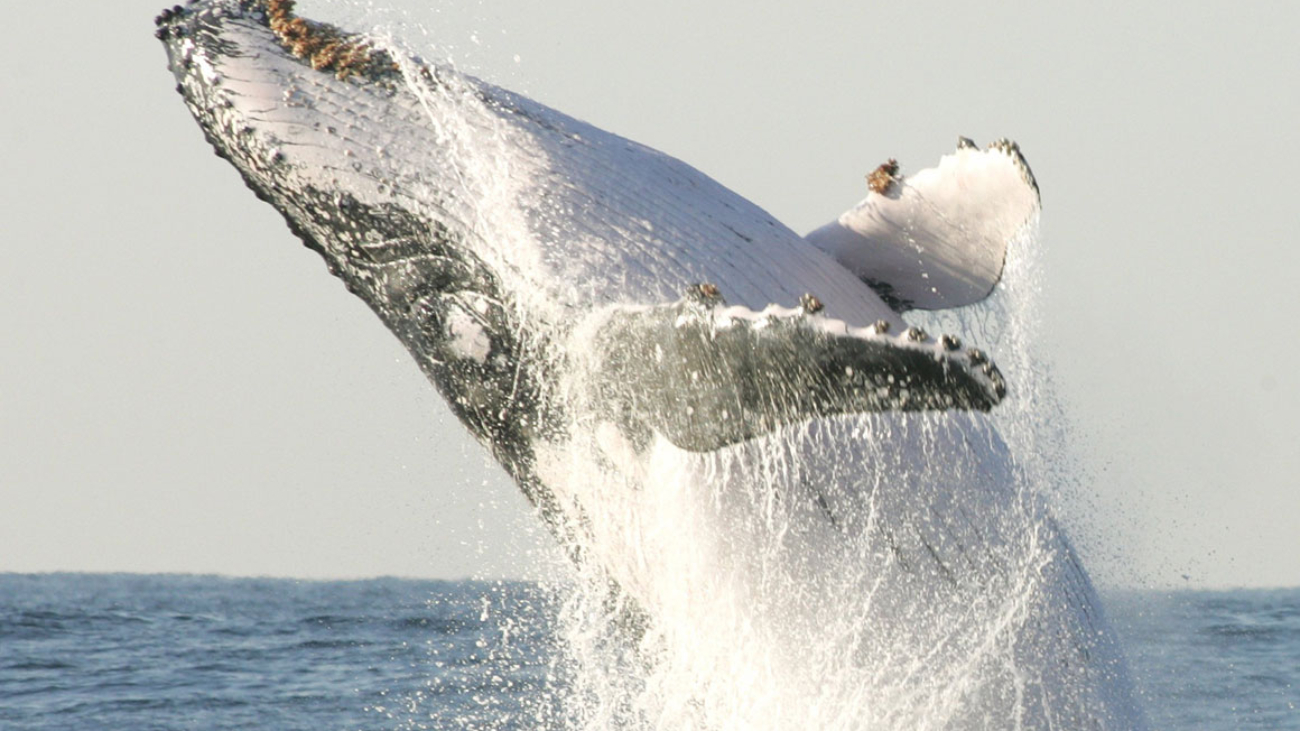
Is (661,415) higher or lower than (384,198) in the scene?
lower

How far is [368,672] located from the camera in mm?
25250

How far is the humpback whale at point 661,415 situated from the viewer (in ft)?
16.2

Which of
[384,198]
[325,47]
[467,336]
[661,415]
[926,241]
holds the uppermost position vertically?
[325,47]

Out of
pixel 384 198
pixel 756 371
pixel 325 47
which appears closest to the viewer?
pixel 756 371

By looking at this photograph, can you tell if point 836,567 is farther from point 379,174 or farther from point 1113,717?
point 379,174

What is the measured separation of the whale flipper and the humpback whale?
0.08ft

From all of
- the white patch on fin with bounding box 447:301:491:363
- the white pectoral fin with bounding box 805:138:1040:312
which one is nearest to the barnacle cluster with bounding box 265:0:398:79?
the white patch on fin with bounding box 447:301:491:363

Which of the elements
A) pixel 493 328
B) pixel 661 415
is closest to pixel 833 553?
pixel 661 415

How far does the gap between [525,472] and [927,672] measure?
175 centimetres

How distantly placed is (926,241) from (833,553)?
5.51 ft

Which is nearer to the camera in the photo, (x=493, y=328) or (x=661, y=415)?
(x=661, y=415)

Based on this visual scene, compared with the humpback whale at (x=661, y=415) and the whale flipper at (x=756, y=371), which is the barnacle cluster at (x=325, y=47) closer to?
the humpback whale at (x=661, y=415)

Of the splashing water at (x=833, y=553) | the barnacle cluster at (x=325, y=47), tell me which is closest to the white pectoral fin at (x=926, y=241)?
the splashing water at (x=833, y=553)

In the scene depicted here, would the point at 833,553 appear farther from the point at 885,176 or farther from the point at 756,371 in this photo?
the point at 885,176
